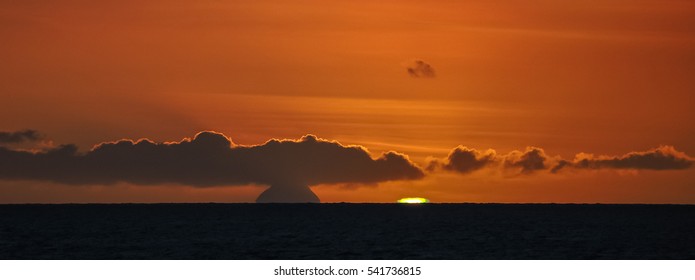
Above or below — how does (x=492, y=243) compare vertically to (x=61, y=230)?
below

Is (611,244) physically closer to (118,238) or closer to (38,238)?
(118,238)

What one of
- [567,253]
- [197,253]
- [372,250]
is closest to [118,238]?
[197,253]

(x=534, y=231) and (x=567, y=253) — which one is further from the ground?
(x=534, y=231)

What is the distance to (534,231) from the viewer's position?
148750 mm

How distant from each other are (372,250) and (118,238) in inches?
1590

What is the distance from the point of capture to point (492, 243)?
115562mm

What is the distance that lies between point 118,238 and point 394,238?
3531 cm

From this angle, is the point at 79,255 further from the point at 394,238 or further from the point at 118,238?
the point at 394,238
